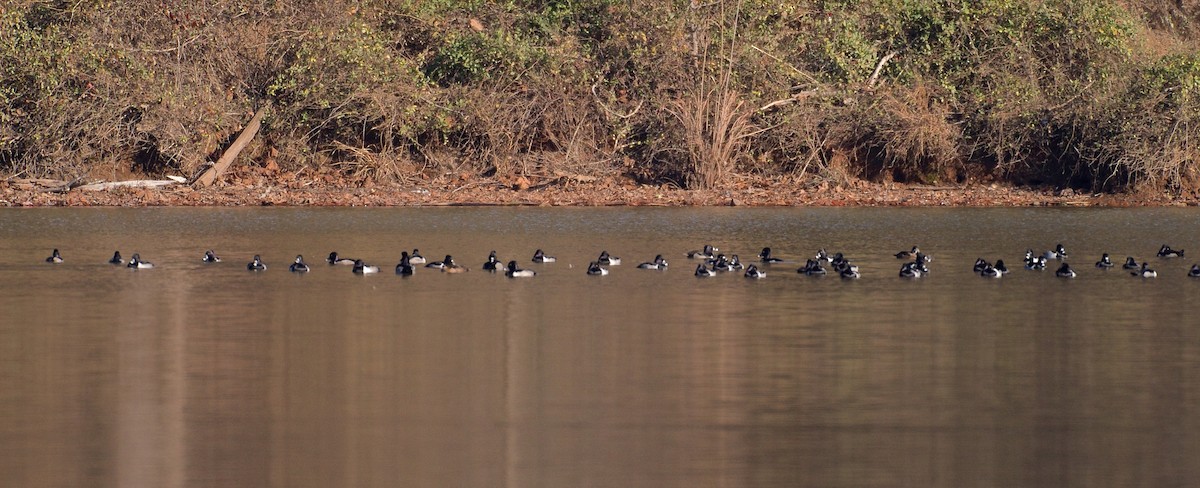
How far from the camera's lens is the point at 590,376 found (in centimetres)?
1689

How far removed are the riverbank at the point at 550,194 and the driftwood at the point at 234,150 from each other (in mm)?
453

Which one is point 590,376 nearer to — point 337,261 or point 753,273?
point 753,273

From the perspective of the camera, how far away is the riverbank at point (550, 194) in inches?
1789

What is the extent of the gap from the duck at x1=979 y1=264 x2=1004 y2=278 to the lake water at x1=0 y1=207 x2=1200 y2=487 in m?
0.36

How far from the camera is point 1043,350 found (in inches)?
746

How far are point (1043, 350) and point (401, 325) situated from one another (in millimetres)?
7360

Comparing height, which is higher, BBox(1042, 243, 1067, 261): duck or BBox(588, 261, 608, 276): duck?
BBox(1042, 243, 1067, 261): duck

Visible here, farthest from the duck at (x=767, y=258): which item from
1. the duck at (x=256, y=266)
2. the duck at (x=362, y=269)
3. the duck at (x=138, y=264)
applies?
the duck at (x=138, y=264)

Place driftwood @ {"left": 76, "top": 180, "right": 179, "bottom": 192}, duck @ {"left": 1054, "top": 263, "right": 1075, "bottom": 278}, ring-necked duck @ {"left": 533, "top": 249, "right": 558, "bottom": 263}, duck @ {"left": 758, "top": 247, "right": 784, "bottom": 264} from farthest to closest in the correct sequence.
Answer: driftwood @ {"left": 76, "top": 180, "right": 179, "bottom": 192} < duck @ {"left": 758, "top": 247, "right": 784, "bottom": 264} < ring-necked duck @ {"left": 533, "top": 249, "right": 558, "bottom": 263} < duck @ {"left": 1054, "top": 263, "right": 1075, "bottom": 278}

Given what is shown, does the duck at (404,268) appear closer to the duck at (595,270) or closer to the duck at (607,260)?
the duck at (595,270)

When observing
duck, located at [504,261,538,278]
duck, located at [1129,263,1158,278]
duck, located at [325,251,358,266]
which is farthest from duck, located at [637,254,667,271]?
duck, located at [1129,263,1158,278]

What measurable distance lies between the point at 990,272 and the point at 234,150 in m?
25.8

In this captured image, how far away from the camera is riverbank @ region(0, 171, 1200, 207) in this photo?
45.4 metres

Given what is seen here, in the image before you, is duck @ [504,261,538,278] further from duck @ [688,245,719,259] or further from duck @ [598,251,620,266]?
duck @ [688,245,719,259]
